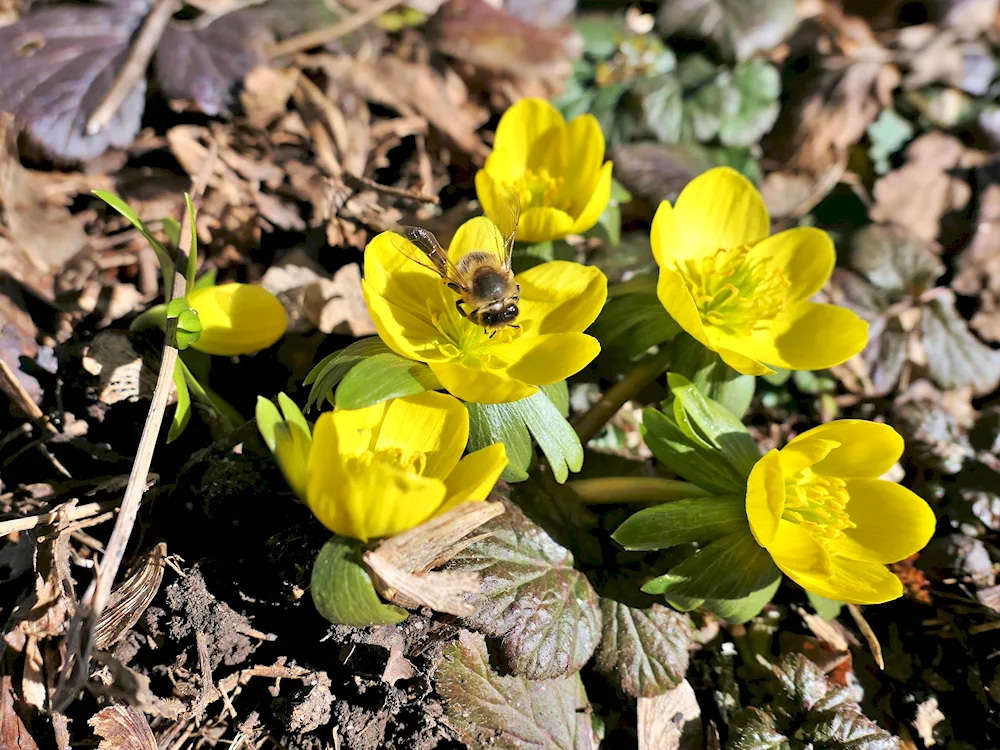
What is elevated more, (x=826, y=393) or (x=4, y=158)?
(x=4, y=158)

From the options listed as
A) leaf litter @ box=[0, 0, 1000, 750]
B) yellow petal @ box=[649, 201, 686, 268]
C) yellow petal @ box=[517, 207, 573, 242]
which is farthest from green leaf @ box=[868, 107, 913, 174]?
yellow petal @ box=[517, 207, 573, 242]

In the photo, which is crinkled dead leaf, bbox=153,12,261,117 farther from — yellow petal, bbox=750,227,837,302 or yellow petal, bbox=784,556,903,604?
yellow petal, bbox=784,556,903,604

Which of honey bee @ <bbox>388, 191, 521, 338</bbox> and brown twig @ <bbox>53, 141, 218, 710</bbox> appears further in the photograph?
honey bee @ <bbox>388, 191, 521, 338</bbox>

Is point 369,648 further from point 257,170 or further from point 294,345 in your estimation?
point 257,170

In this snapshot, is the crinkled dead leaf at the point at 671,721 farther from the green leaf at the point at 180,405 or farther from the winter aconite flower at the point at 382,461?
the green leaf at the point at 180,405

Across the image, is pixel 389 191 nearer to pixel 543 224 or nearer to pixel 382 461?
pixel 543 224

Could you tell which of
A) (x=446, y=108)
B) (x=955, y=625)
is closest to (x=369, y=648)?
(x=955, y=625)
